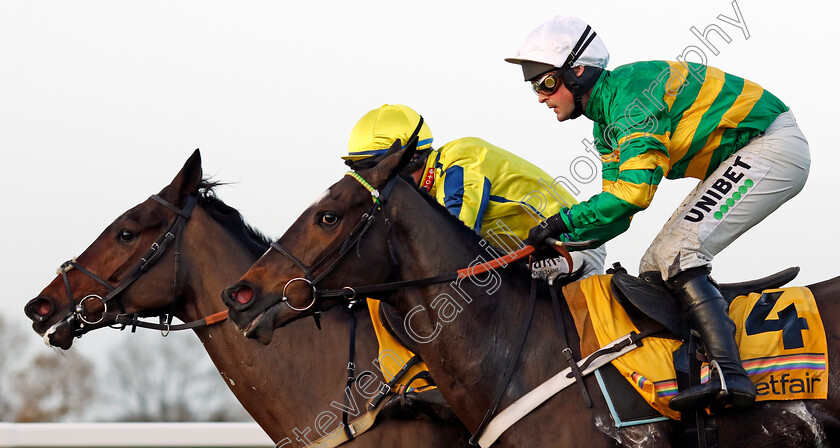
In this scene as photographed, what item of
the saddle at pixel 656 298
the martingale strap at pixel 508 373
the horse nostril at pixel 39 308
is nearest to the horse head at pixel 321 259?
the martingale strap at pixel 508 373

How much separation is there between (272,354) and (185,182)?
1.17 meters

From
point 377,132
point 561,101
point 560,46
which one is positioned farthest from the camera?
point 377,132

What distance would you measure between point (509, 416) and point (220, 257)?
2078 mm

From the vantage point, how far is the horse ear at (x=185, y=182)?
186 inches

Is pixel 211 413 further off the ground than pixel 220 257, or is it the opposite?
pixel 220 257

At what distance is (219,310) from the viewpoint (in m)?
4.54

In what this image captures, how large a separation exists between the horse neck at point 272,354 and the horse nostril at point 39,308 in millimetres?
748

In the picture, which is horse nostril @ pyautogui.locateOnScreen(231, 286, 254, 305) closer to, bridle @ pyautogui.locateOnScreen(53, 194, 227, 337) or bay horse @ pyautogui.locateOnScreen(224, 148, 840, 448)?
bay horse @ pyautogui.locateOnScreen(224, 148, 840, 448)

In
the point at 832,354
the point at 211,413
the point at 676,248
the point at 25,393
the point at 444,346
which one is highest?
the point at 676,248

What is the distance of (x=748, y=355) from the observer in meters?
3.40

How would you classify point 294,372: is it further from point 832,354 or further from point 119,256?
point 832,354

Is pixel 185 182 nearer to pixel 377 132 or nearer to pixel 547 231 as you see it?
pixel 377 132

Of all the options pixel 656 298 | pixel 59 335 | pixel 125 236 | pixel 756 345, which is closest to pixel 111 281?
pixel 125 236

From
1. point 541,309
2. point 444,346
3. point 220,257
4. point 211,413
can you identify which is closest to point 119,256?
point 220,257
